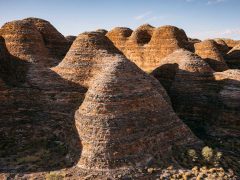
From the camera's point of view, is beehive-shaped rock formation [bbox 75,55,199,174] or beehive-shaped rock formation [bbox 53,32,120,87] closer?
beehive-shaped rock formation [bbox 75,55,199,174]

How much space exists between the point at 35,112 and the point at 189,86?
495 inches

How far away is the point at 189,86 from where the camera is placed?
26438 mm

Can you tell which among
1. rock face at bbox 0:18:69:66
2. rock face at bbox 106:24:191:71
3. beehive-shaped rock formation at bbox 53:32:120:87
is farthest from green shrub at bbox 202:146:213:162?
rock face at bbox 106:24:191:71

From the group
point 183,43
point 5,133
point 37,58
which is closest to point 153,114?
point 5,133

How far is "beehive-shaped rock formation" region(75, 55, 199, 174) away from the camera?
17.8 m

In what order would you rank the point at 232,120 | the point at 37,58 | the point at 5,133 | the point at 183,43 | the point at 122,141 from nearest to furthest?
the point at 122,141, the point at 5,133, the point at 232,120, the point at 37,58, the point at 183,43

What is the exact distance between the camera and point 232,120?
79.4 ft

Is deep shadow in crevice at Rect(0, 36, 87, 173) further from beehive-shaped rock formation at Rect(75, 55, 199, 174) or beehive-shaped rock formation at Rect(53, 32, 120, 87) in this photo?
beehive-shaped rock formation at Rect(75, 55, 199, 174)

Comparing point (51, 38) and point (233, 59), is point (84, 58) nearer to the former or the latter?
point (51, 38)

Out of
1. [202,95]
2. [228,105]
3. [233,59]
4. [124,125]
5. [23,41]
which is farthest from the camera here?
[233,59]

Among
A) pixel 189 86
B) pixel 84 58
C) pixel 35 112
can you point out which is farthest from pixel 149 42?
pixel 35 112

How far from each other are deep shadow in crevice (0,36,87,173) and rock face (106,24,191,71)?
17.3m

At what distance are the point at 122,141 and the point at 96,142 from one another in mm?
1487

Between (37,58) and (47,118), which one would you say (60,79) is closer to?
(47,118)
